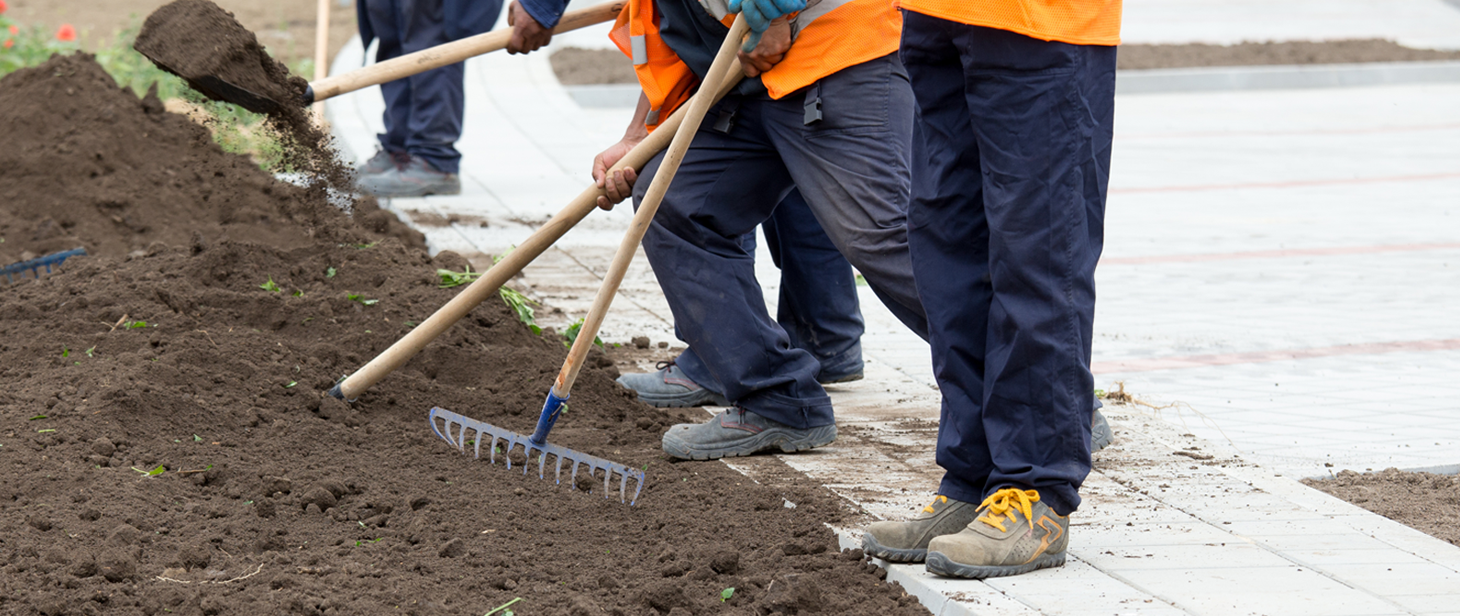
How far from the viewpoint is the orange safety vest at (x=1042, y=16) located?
9.03 feet

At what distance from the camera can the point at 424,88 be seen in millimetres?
7848

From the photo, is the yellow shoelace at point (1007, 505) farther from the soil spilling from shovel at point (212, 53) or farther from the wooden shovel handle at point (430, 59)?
the soil spilling from shovel at point (212, 53)

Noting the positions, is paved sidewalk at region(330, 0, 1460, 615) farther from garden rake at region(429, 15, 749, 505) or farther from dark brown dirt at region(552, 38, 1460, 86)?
dark brown dirt at region(552, 38, 1460, 86)

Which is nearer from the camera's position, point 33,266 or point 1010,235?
point 1010,235

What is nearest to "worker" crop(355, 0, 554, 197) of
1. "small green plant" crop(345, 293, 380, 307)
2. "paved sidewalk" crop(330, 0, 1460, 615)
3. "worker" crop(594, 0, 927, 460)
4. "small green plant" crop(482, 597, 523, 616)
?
"paved sidewalk" crop(330, 0, 1460, 615)

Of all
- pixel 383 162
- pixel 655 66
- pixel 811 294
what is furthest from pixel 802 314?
pixel 383 162

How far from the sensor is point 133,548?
3.06m

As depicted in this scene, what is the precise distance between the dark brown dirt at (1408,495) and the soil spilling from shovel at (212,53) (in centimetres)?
318

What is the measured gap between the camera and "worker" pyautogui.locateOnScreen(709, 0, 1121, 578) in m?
2.81

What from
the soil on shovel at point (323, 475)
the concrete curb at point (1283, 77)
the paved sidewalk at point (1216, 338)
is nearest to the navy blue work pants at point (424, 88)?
the paved sidewalk at point (1216, 338)

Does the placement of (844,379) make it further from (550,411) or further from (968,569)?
(968,569)

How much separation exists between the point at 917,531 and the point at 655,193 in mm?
1081

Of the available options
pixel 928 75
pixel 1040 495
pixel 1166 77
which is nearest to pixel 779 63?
pixel 928 75

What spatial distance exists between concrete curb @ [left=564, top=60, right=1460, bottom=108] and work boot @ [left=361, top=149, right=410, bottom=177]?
7273 millimetres
